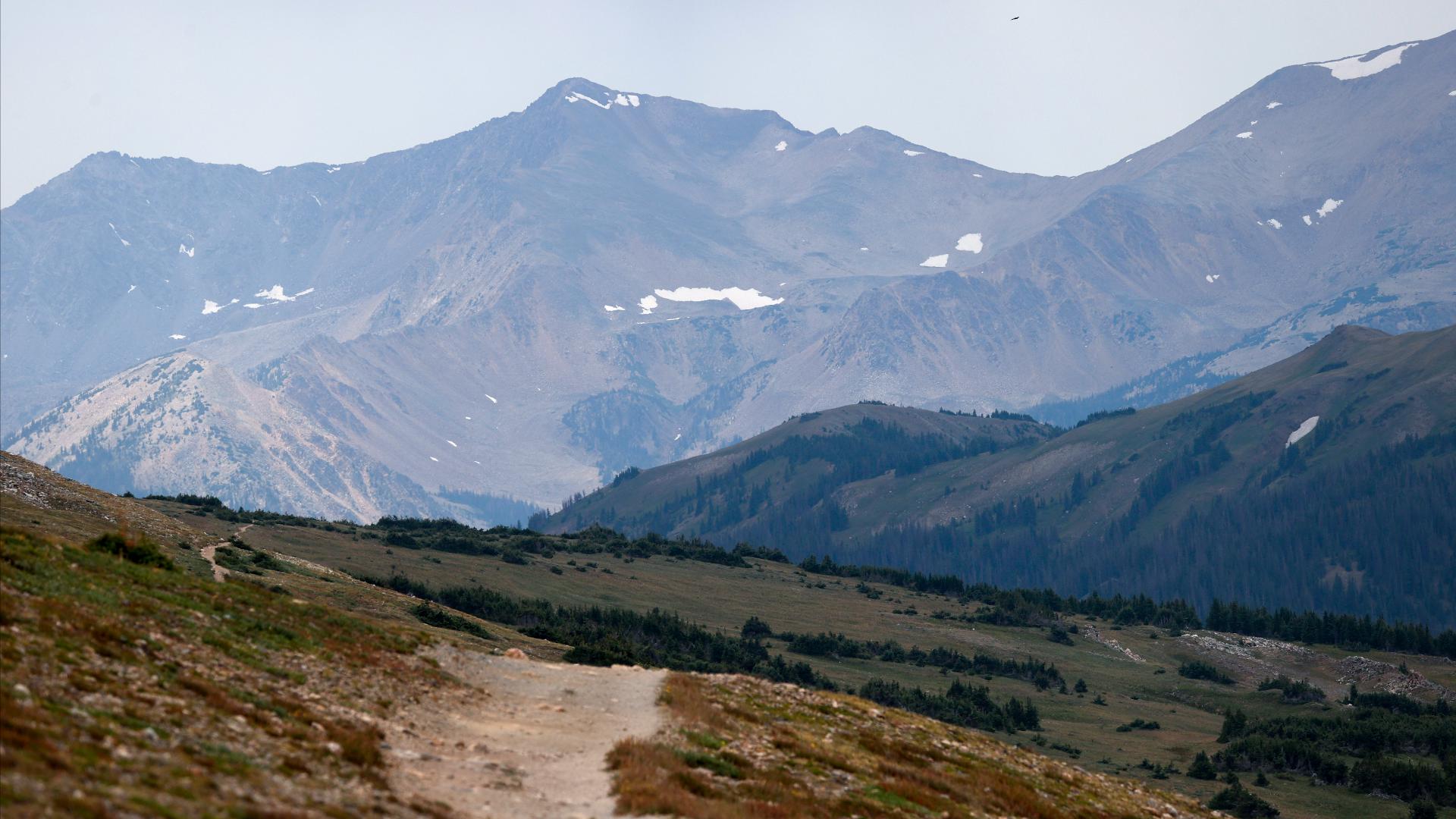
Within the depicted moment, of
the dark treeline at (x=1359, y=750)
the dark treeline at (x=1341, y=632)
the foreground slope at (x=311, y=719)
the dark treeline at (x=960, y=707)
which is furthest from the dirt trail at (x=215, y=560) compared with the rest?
the dark treeline at (x=1341, y=632)

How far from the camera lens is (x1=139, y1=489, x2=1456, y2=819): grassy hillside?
100m

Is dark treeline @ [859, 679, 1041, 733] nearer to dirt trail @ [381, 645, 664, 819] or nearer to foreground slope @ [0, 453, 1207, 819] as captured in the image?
foreground slope @ [0, 453, 1207, 819]

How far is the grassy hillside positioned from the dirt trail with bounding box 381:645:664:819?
5126 centimetres

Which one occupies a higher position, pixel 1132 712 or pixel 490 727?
pixel 490 727

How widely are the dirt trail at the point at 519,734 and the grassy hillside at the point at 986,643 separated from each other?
51.3 m

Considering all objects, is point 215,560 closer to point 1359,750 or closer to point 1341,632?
point 1359,750

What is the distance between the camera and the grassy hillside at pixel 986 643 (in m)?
100

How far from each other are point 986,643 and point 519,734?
439 ft

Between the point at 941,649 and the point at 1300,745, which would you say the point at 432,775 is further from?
the point at 941,649

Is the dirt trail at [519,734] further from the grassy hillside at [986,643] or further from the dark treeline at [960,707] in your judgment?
the dark treeline at [960,707]

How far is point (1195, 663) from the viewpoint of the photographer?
516ft

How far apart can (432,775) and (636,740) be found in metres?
6.14

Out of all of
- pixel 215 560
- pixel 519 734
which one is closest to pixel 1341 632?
pixel 215 560

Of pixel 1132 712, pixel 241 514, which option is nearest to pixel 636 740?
pixel 241 514
